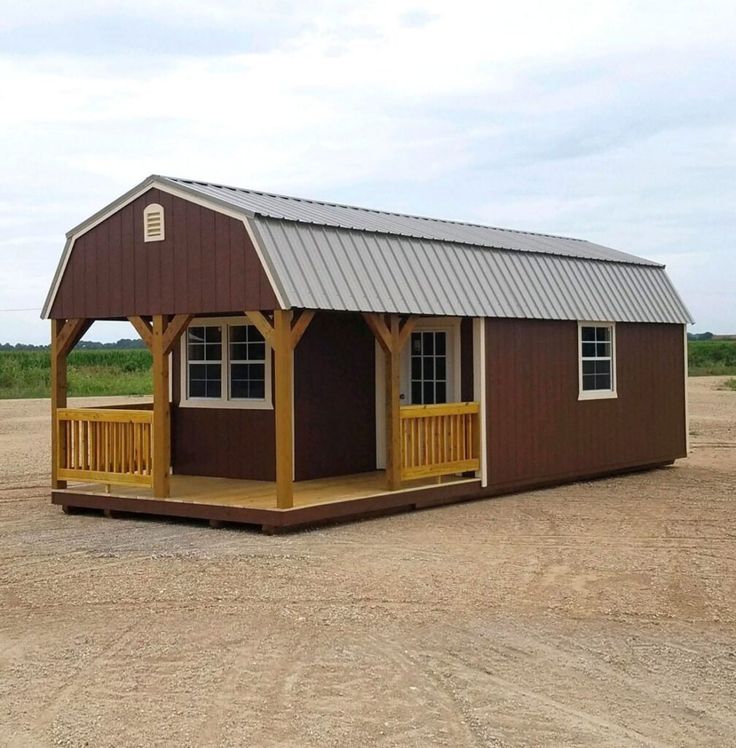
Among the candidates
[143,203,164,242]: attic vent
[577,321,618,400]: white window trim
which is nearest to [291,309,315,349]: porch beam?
[143,203,164,242]: attic vent

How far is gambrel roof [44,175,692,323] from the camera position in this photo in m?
10.4

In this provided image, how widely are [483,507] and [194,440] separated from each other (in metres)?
3.57

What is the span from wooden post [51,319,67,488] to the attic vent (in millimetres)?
1702

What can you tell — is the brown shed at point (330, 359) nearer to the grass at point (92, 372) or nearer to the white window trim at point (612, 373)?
the white window trim at point (612, 373)

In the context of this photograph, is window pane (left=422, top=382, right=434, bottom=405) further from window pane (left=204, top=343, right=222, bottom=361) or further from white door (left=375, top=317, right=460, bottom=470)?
window pane (left=204, top=343, right=222, bottom=361)

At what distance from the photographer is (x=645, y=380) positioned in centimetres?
1573

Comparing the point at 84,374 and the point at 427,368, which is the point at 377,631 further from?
the point at 84,374

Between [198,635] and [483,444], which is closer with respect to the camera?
[198,635]

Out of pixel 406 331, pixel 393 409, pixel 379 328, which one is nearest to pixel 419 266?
pixel 406 331

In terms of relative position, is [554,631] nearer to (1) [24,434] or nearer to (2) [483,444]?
(2) [483,444]

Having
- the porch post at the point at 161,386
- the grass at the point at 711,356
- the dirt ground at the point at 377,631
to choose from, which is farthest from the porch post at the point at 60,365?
the grass at the point at 711,356

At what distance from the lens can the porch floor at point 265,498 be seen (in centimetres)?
1037

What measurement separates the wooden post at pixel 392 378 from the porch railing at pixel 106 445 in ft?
7.91

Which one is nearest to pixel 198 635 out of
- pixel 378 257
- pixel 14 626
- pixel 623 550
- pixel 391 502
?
pixel 14 626
